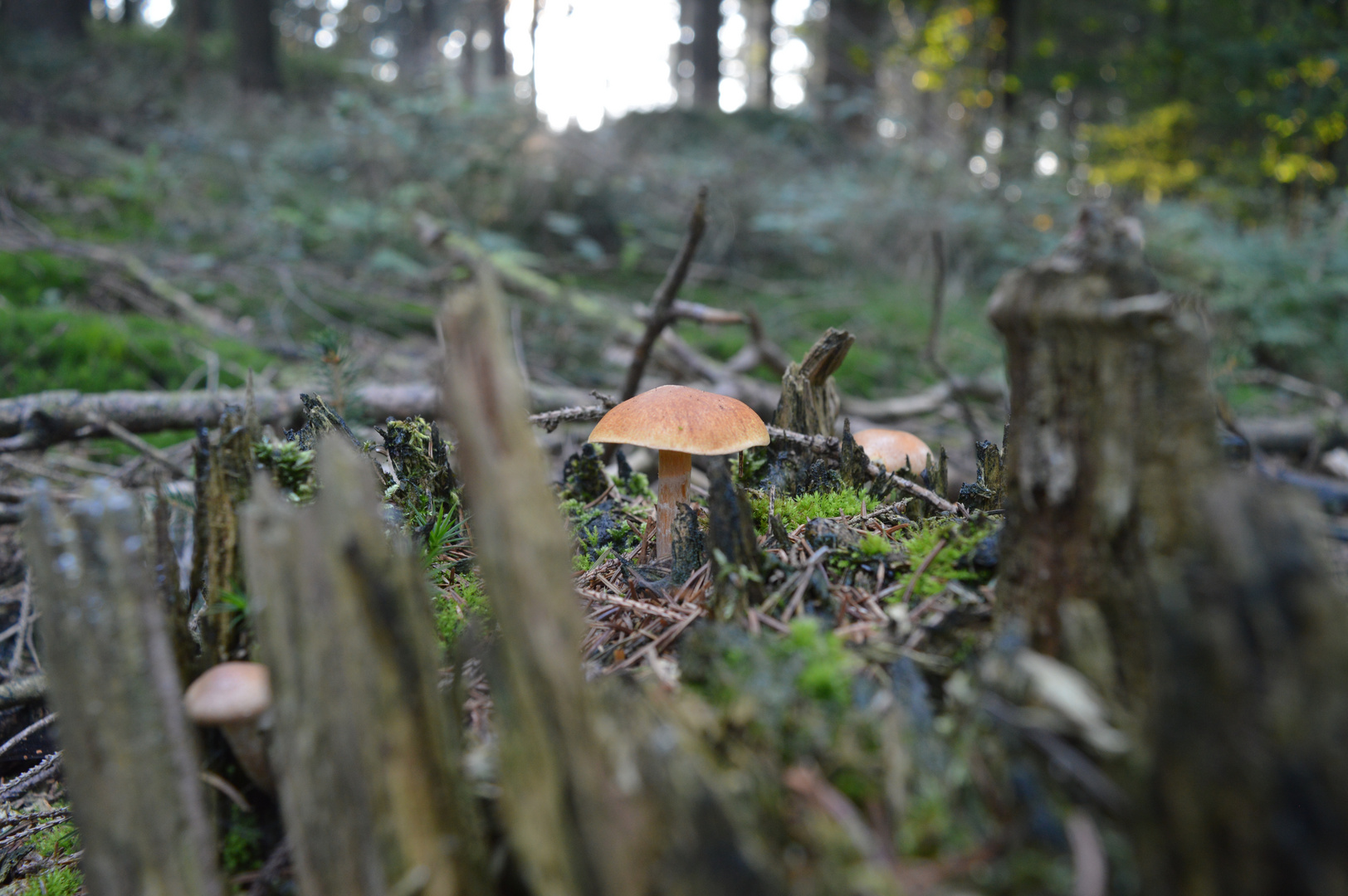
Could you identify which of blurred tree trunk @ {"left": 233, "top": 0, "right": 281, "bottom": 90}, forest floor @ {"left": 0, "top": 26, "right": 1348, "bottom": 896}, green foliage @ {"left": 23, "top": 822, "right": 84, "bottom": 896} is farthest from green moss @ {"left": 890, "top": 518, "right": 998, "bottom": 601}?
blurred tree trunk @ {"left": 233, "top": 0, "right": 281, "bottom": 90}

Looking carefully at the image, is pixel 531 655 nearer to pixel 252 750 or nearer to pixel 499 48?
pixel 252 750

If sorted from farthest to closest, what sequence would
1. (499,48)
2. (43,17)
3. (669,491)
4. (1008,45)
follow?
1. (499,48)
2. (43,17)
3. (1008,45)
4. (669,491)

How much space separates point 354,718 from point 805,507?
1.52 meters

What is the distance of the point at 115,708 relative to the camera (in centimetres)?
107

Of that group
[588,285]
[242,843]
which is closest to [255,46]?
[588,285]

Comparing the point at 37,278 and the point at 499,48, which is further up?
the point at 499,48

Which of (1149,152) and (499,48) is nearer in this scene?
(1149,152)

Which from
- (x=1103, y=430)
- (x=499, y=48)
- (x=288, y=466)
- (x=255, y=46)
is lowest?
(x=288, y=466)

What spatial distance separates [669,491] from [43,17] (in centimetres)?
1650

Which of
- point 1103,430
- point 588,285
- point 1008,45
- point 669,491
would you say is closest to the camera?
point 1103,430

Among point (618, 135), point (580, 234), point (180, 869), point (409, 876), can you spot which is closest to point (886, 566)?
point (409, 876)

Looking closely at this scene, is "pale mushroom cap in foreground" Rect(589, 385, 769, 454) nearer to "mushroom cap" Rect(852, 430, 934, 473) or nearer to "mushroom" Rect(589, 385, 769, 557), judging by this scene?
"mushroom" Rect(589, 385, 769, 557)

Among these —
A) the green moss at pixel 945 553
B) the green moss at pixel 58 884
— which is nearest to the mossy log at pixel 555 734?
the green moss at pixel 945 553

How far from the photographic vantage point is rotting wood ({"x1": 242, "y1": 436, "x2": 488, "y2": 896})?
39.6 inches
